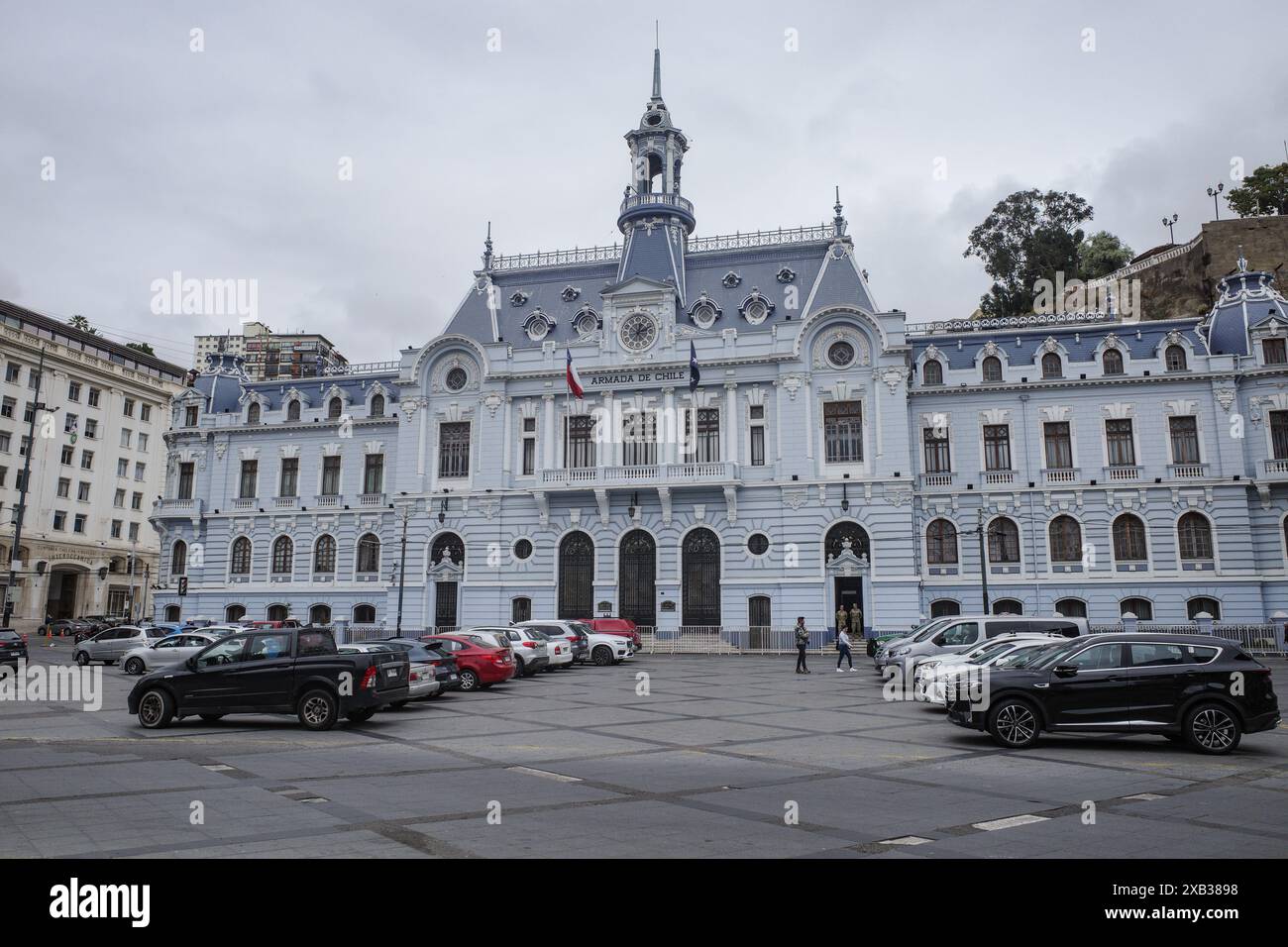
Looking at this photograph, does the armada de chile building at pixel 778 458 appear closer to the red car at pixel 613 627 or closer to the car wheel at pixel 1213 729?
the red car at pixel 613 627

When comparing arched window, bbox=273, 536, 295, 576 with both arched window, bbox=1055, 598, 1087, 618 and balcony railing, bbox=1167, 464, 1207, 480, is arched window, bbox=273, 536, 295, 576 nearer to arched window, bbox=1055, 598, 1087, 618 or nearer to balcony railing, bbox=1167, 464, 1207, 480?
arched window, bbox=1055, 598, 1087, 618

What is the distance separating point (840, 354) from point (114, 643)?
32.1m

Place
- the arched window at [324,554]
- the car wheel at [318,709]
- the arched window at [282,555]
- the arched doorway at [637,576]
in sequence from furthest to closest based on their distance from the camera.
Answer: the arched window at [282,555] < the arched window at [324,554] < the arched doorway at [637,576] < the car wheel at [318,709]

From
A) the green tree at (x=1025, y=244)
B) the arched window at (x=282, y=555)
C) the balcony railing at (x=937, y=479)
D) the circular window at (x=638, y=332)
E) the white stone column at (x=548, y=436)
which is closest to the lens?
the balcony railing at (x=937, y=479)

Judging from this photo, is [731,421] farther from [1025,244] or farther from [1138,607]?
[1025,244]

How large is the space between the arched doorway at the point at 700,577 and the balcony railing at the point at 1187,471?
20230 mm

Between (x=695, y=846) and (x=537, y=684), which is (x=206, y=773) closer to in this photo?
(x=695, y=846)

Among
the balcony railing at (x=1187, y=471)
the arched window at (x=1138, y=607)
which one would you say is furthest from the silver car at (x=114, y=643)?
the balcony railing at (x=1187, y=471)

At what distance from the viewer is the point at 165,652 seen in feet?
95.1

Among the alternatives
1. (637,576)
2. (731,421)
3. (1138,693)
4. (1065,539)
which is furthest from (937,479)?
(1138,693)

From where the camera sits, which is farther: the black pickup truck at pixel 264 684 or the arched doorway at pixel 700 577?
the arched doorway at pixel 700 577

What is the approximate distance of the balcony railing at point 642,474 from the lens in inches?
1677

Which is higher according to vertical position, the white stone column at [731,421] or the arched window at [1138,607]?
the white stone column at [731,421]
